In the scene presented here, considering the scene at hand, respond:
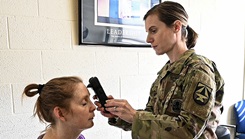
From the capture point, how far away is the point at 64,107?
3.92 feet

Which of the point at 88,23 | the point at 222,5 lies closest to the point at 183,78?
the point at 88,23

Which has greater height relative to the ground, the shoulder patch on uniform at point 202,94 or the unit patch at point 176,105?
the shoulder patch on uniform at point 202,94

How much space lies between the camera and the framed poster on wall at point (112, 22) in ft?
5.66

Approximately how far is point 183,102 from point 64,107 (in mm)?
539

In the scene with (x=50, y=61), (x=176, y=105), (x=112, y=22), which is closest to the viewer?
(x=176, y=105)

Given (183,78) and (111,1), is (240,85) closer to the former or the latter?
(111,1)

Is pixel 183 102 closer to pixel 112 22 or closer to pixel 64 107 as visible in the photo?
pixel 64 107

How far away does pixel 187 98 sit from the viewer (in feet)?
3.40

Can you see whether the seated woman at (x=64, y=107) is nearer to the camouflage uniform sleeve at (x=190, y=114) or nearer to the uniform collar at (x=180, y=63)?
the camouflage uniform sleeve at (x=190, y=114)

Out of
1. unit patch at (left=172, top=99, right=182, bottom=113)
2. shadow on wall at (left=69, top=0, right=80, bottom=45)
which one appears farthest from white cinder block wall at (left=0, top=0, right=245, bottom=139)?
unit patch at (left=172, top=99, right=182, bottom=113)

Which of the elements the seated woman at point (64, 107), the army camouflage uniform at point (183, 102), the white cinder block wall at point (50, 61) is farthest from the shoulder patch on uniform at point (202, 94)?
the white cinder block wall at point (50, 61)

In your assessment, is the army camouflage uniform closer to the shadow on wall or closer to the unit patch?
the unit patch

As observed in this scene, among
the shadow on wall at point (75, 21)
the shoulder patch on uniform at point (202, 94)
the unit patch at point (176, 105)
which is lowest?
the unit patch at point (176, 105)

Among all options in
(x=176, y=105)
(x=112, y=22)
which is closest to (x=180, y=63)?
(x=176, y=105)
